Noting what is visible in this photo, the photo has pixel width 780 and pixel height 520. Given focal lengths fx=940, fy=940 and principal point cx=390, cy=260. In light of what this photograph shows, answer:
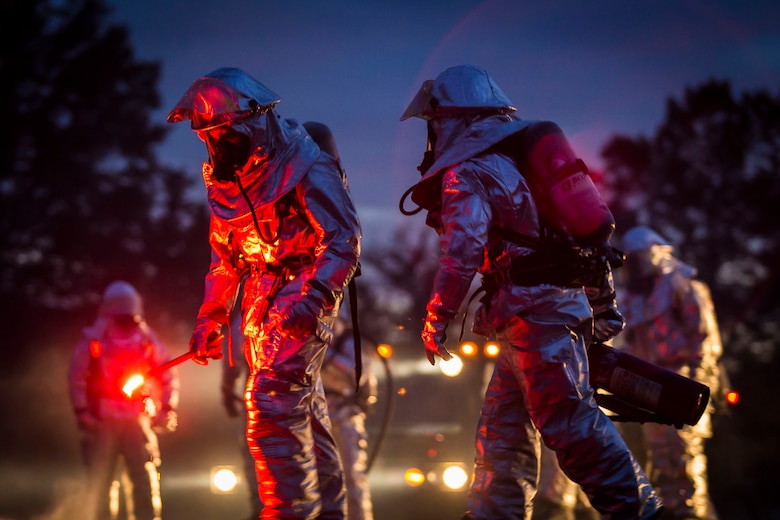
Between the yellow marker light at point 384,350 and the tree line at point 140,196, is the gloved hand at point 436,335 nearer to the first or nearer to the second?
the yellow marker light at point 384,350

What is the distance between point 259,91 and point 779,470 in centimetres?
945

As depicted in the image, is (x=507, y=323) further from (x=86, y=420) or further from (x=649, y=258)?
(x=86, y=420)

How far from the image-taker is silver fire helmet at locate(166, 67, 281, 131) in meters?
4.39

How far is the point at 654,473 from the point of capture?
7.42m

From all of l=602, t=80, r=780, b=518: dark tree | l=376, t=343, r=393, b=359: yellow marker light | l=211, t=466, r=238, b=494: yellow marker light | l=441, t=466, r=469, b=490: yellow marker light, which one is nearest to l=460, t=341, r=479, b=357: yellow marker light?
l=376, t=343, r=393, b=359: yellow marker light

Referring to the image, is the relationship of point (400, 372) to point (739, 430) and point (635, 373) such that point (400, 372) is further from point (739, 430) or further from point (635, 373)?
point (739, 430)

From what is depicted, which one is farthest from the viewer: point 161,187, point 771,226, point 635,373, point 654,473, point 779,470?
point 161,187

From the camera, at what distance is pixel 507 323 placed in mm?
4188

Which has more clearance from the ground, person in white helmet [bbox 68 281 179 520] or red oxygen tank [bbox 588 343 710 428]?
person in white helmet [bbox 68 281 179 520]

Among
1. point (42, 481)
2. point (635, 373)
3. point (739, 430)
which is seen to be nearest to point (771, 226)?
point (739, 430)

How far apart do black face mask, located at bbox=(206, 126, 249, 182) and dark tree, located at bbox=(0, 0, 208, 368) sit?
17.8m

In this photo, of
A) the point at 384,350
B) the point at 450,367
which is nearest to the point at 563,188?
the point at 450,367

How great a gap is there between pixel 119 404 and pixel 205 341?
10.9 feet

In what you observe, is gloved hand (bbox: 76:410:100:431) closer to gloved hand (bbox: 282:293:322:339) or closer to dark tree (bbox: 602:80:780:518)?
gloved hand (bbox: 282:293:322:339)
